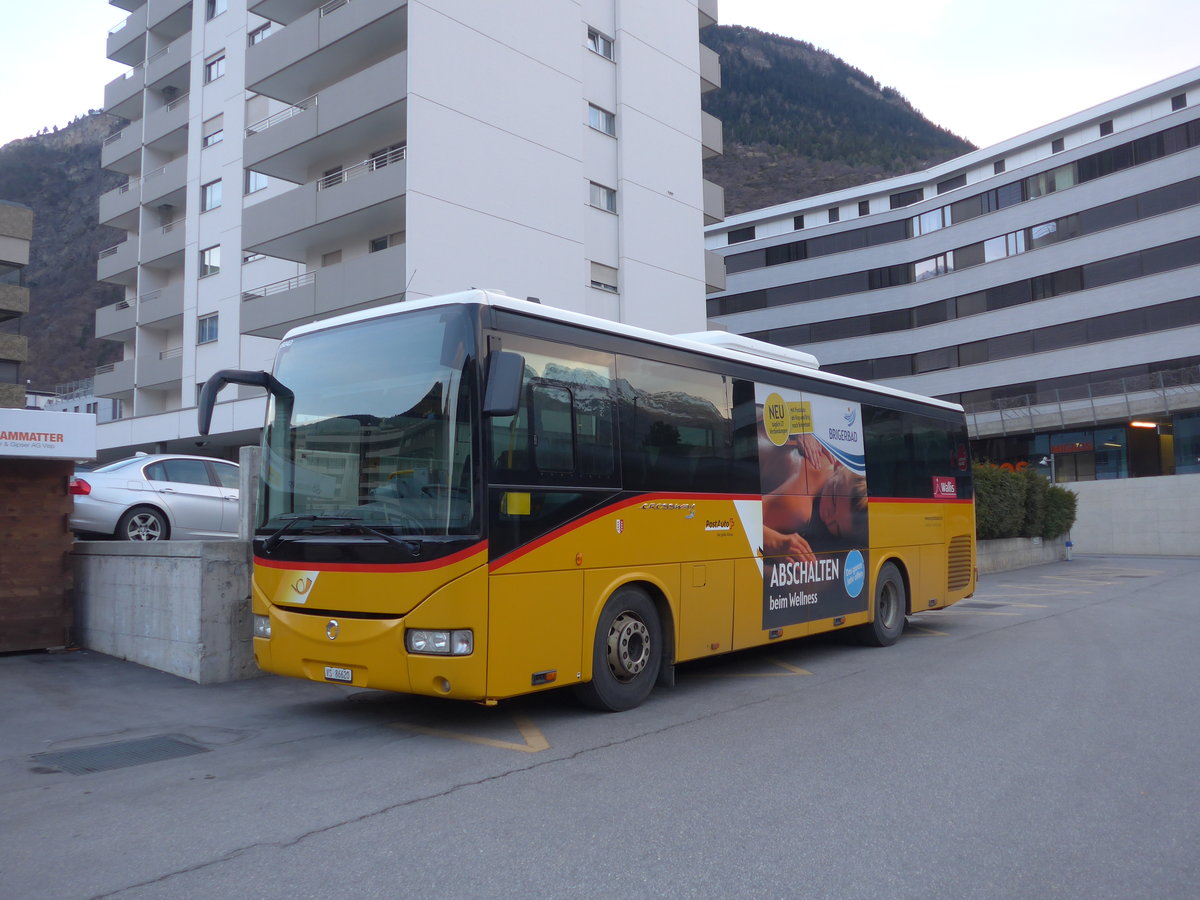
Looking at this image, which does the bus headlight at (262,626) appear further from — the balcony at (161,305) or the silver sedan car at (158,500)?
the balcony at (161,305)

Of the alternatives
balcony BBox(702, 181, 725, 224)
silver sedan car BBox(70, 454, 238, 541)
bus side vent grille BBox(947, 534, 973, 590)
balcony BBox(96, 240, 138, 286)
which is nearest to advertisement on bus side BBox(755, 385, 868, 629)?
bus side vent grille BBox(947, 534, 973, 590)

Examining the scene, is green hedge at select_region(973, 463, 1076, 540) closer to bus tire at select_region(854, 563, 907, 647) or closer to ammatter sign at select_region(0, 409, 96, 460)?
bus tire at select_region(854, 563, 907, 647)

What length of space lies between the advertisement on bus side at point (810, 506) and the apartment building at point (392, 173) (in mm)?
14616

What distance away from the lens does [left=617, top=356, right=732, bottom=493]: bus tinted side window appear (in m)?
8.07

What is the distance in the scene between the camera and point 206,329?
120ft

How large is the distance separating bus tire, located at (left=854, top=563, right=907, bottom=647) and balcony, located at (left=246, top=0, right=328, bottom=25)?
84.1ft

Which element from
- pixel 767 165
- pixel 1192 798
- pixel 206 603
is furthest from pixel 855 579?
pixel 767 165

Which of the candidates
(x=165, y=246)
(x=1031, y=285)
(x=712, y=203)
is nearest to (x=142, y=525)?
(x=712, y=203)

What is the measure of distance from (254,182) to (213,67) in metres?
6.82

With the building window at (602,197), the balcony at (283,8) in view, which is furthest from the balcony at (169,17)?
the building window at (602,197)

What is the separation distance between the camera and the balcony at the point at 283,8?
29.7 m

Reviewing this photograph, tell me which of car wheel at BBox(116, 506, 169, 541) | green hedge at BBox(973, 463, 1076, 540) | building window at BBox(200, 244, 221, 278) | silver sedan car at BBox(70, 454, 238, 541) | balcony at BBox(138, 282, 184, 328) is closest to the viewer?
silver sedan car at BBox(70, 454, 238, 541)

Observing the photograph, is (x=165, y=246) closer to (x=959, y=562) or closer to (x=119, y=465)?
(x=119, y=465)

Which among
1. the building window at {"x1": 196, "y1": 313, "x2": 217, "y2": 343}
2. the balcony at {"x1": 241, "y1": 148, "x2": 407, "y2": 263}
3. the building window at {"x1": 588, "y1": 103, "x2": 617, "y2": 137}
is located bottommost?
the building window at {"x1": 196, "y1": 313, "x2": 217, "y2": 343}
